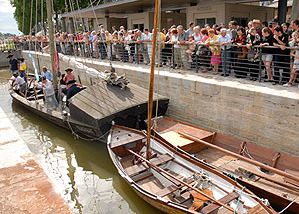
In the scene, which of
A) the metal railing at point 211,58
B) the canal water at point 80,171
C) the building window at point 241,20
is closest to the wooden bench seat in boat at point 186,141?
the canal water at point 80,171

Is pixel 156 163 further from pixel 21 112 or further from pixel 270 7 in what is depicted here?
pixel 270 7

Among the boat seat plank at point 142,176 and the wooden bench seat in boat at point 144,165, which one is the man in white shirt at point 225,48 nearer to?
the wooden bench seat in boat at point 144,165

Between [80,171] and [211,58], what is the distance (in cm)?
559

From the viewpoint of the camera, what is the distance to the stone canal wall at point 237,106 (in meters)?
7.68

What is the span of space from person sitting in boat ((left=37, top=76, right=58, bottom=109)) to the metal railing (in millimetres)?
3958

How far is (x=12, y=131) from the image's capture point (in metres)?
10.9

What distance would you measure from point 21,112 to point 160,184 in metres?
10.0

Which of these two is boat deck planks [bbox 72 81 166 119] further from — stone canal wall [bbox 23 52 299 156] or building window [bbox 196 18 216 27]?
building window [bbox 196 18 216 27]

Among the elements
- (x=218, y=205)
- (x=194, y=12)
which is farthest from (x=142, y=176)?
(x=194, y=12)

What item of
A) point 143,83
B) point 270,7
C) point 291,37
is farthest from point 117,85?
point 270,7

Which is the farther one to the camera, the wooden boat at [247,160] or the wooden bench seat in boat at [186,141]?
the wooden bench seat in boat at [186,141]

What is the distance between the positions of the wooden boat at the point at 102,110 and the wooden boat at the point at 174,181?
2.11 feet

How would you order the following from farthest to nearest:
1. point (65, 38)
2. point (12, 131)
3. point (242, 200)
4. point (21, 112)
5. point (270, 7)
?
point (65, 38)
point (270, 7)
point (21, 112)
point (12, 131)
point (242, 200)

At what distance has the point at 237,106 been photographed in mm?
8773
